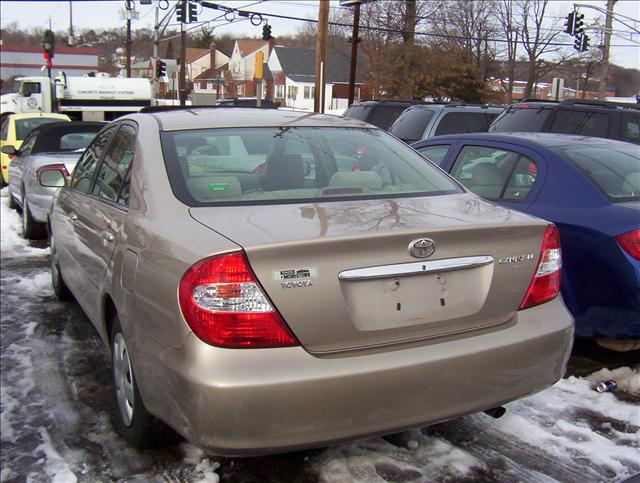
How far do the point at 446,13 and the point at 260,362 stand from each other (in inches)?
1575

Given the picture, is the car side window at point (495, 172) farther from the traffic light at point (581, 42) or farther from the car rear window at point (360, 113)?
the traffic light at point (581, 42)

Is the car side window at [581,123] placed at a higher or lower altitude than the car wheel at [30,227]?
higher

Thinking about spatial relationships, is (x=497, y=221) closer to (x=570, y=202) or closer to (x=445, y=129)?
(x=570, y=202)

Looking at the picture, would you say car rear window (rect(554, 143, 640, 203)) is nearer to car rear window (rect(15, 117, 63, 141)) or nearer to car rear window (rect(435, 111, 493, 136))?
car rear window (rect(435, 111, 493, 136))

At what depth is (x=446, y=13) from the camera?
Result: 38.8 m

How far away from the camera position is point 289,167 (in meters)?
3.30

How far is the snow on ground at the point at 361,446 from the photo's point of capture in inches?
115

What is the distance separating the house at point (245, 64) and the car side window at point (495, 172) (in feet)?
217

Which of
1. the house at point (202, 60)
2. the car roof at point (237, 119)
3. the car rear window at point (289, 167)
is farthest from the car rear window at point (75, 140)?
the house at point (202, 60)

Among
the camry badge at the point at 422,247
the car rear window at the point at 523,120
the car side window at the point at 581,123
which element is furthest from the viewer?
the car rear window at the point at 523,120

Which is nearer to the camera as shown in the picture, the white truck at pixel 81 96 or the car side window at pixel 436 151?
the car side window at pixel 436 151

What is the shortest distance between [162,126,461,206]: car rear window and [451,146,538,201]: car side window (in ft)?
3.85

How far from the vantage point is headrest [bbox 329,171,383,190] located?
322cm

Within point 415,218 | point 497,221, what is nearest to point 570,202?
point 497,221
